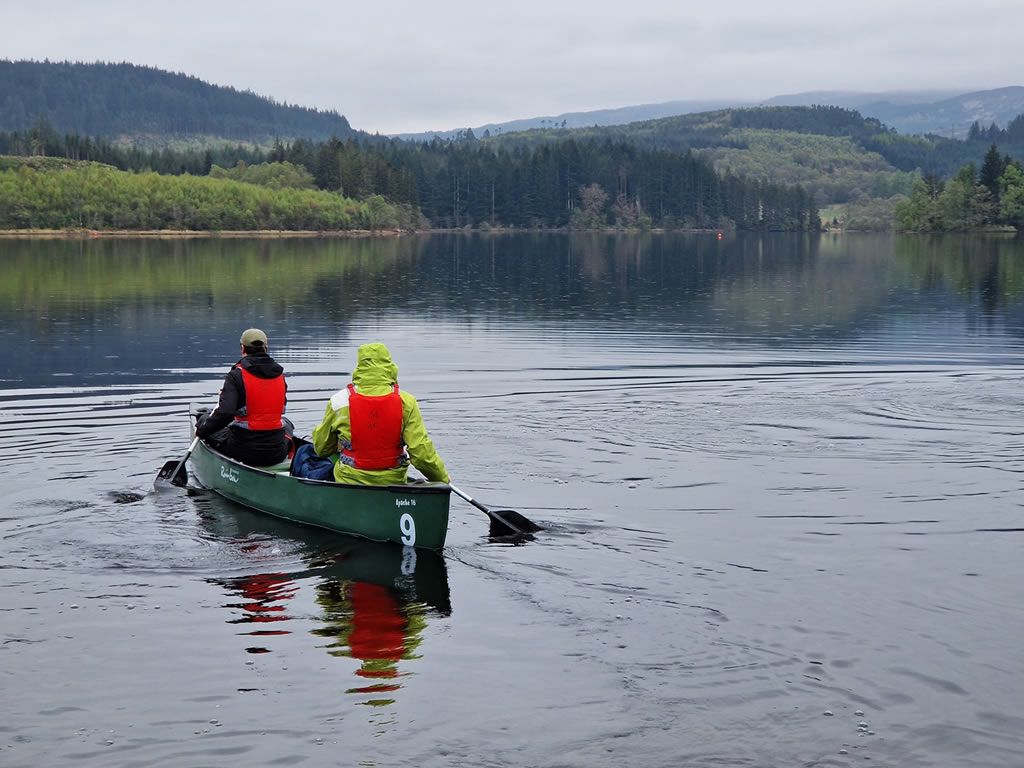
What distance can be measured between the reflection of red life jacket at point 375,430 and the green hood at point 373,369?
6.1 inches

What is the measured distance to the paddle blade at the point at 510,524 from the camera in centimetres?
1745

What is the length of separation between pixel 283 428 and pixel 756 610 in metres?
8.69

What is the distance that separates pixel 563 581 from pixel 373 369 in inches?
146

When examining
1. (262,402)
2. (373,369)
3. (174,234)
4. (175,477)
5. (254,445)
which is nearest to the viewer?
(373,369)

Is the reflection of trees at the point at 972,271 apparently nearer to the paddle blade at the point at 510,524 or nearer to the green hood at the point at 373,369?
the paddle blade at the point at 510,524

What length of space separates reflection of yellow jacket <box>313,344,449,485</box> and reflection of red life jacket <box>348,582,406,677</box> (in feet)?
5.88

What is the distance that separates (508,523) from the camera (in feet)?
57.3

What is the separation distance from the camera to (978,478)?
2089 centimetres

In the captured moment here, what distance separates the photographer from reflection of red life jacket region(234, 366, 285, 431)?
19094 millimetres

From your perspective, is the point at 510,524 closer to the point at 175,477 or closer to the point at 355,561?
the point at 355,561

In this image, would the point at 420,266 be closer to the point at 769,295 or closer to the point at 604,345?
the point at 769,295

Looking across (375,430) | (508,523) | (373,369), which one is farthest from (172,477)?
(508,523)

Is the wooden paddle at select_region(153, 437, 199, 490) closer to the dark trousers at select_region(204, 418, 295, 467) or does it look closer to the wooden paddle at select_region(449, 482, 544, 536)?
the dark trousers at select_region(204, 418, 295, 467)

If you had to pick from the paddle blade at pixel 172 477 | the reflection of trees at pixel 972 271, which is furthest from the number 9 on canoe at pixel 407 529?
the reflection of trees at pixel 972 271
